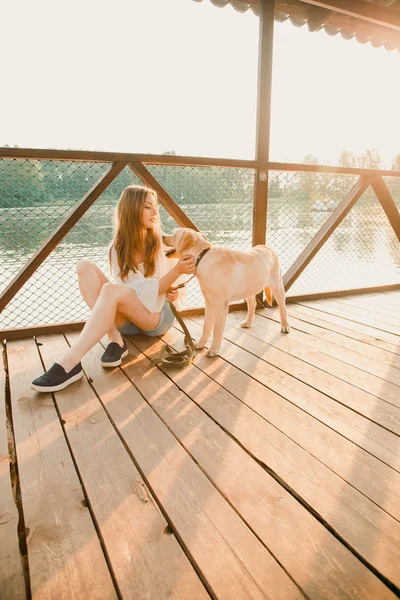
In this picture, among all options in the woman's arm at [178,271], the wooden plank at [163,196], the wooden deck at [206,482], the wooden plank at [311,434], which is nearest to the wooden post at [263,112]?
the wooden plank at [163,196]

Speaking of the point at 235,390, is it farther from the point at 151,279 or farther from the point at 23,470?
the point at 23,470

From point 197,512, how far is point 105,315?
3.70 ft

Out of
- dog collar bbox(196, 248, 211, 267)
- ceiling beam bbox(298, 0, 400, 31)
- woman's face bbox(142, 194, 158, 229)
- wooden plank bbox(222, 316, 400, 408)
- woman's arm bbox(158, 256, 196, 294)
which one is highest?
ceiling beam bbox(298, 0, 400, 31)

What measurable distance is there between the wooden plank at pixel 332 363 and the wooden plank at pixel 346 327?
30cm

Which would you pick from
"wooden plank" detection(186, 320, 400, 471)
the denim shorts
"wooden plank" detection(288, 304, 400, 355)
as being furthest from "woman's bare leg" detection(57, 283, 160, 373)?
"wooden plank" detection(288, 304, 400, 355)

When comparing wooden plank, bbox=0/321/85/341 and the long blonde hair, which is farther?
wooden plank, bbox=0/321/85/341

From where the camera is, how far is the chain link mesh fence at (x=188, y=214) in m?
2.50

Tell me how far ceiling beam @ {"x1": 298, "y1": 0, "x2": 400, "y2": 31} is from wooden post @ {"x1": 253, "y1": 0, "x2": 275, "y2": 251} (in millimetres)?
391

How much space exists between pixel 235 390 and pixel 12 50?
741 centimetres

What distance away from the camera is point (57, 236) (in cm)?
247

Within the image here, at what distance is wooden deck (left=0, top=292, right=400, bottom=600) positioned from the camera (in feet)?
2.75

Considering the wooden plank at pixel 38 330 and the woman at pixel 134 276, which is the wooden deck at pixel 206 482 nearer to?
the woman at pixel 134 276

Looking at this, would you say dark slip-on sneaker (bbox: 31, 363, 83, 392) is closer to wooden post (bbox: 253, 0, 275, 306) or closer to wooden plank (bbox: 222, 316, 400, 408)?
wooden plank (bbox: 222, 316, 400, 408)

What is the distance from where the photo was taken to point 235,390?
1770 millimetres
